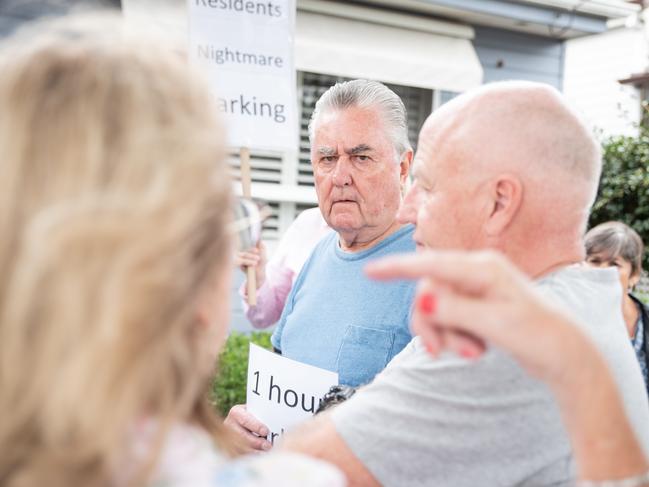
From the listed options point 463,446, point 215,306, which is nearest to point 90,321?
point 215,306

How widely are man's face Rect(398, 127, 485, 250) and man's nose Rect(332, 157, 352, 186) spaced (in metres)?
1.04

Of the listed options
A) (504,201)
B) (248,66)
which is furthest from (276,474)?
(248,66)

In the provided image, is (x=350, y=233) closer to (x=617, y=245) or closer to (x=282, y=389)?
(x=282, y=389)

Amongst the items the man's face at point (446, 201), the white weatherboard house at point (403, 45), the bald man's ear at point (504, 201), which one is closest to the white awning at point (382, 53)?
the white weatherboard house at point (403, 45)

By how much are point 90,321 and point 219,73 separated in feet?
7.26

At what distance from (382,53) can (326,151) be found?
13.4 ft

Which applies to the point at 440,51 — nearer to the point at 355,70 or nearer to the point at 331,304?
the point at 355,70

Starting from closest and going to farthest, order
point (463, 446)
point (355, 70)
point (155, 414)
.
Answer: point (155, 414) → point (463, 446) → point (355, 70)

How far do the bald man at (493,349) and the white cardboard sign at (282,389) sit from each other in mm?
724

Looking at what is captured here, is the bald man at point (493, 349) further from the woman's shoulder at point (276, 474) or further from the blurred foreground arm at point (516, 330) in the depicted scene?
the woman's shoulder at point (276, 474)

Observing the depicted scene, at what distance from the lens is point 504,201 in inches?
60.1

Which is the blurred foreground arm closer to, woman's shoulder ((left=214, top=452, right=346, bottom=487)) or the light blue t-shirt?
woman's shoulder ((left=214, top=452, right=346, bottom=487))

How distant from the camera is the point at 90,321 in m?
0.76

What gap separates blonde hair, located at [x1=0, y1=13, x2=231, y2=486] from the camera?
0.75 meters
